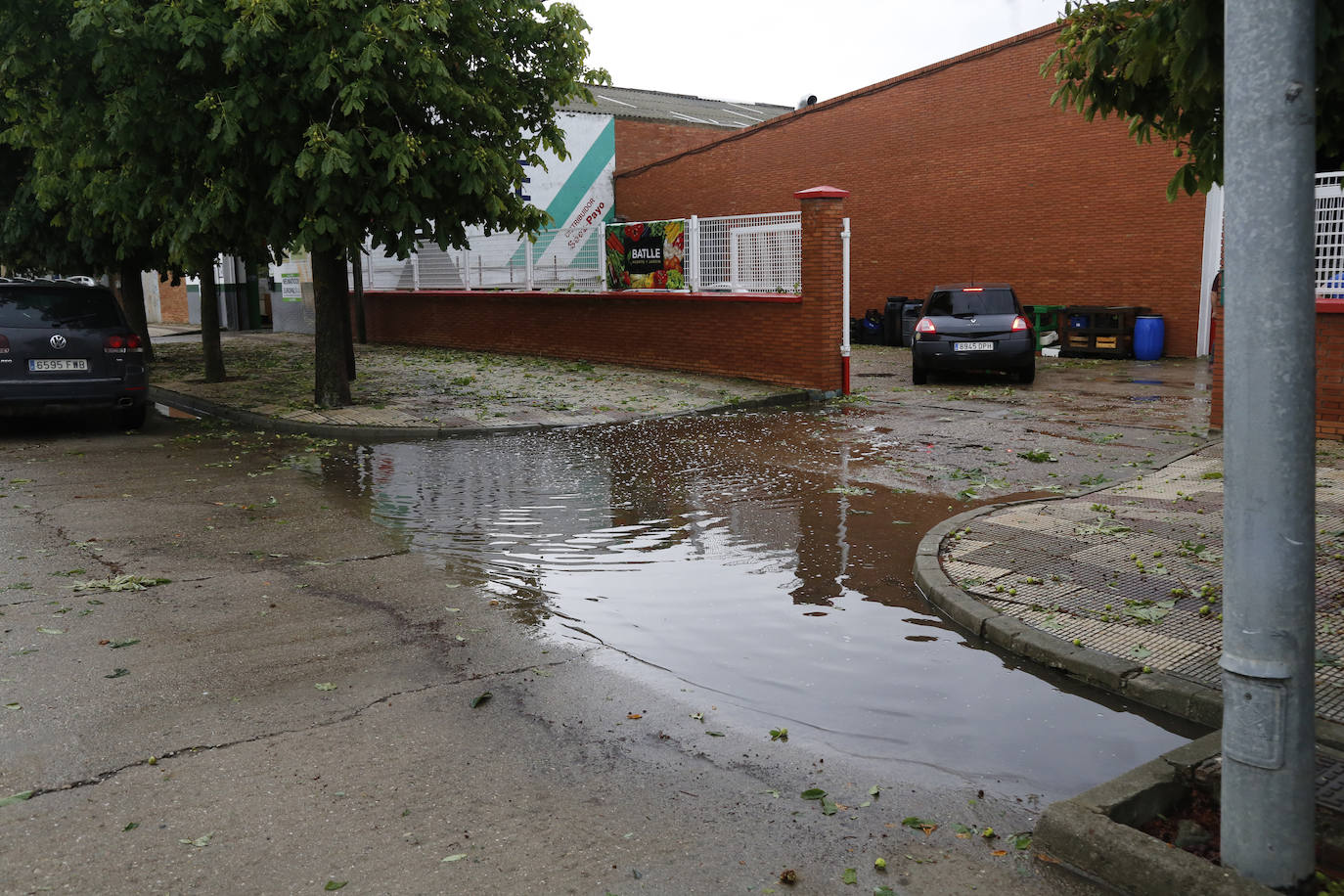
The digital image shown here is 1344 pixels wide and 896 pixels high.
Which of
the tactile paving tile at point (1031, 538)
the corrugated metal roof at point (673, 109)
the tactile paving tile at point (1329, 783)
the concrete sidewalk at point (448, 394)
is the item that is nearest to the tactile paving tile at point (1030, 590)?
the tactile paving tile at point (1031, 538)

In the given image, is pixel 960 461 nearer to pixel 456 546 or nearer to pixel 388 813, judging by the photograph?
pixel 456 546

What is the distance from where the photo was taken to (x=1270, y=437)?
297 centimetres

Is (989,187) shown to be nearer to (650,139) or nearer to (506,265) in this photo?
(506,265)

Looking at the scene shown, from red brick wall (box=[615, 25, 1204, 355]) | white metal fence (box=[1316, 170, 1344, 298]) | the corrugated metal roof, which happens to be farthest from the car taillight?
the corrugated metal roof

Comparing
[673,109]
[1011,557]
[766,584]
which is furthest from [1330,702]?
[673,109]

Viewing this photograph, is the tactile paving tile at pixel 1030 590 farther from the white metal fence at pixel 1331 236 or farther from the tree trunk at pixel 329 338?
the tree trunk at pixel 329 338

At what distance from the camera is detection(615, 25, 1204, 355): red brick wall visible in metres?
21.4

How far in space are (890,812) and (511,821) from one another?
126 centimetres

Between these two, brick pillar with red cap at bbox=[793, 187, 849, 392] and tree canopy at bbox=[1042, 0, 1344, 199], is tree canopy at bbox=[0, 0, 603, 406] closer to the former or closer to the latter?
brick pillar with red cap at bbox=[793, 187, 849, 392]

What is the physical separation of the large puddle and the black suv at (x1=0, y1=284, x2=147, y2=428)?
303cm

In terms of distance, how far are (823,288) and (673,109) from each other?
2350 cm

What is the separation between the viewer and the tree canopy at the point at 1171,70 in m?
4.07

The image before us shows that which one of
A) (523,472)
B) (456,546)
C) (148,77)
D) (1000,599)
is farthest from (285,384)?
(1000,599)

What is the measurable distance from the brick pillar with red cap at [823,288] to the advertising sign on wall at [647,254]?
3.07 metres
